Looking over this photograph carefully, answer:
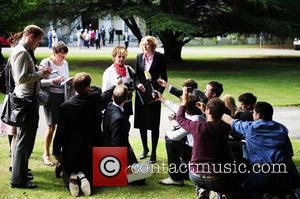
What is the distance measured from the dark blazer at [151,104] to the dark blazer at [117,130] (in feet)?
4.07

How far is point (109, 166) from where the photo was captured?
6133mm

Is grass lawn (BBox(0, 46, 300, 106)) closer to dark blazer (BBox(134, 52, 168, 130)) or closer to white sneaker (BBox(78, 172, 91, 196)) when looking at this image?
dark blazer (BBox(134, 52, 168, 130))

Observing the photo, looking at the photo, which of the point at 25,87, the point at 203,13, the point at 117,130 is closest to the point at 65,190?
the point at 117,130

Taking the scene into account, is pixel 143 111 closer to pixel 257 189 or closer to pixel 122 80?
pixel 122 80

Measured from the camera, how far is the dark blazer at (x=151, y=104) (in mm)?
7496

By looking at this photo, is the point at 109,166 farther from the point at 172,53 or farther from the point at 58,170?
the point at 172,53

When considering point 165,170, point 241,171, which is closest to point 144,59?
point 165,170

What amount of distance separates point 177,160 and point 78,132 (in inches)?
51.5

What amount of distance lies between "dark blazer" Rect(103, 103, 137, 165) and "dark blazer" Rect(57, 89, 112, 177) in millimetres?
149

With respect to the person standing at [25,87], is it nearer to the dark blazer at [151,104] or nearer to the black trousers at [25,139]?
the black trousers at [25,139]

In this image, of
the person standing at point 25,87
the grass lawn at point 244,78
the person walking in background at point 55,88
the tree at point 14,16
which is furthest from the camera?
the tree at point 14,16

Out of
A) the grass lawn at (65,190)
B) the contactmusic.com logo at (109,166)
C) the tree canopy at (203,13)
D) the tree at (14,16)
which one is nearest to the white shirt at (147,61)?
the grass lawn at (65,190)

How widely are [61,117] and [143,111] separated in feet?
5.38

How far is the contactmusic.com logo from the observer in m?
6.05
